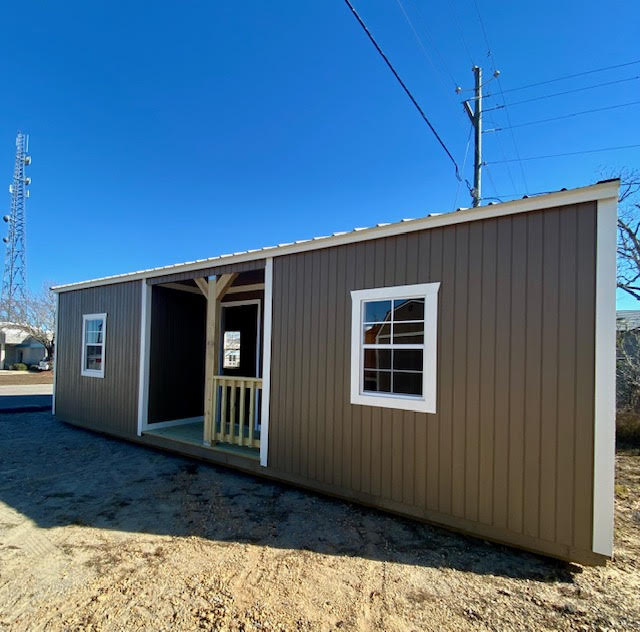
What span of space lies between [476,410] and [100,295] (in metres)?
6.81

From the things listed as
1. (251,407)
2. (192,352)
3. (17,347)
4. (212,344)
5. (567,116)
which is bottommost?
(17,347)

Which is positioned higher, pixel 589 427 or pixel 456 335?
pixel 456 335

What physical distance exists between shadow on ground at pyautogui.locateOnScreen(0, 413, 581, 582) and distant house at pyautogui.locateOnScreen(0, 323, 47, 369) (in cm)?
3004

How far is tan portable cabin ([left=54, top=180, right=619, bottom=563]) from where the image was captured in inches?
106

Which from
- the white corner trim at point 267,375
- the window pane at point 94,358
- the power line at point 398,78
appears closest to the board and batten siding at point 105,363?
the window pane at point 94,358

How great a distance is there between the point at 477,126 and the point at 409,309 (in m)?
7.50

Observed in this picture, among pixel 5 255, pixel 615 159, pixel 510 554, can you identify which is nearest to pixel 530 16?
pixel 615 159

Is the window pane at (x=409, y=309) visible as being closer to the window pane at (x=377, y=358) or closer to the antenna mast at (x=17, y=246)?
the window pane at (x=377, y=358)

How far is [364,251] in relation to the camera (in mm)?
3893

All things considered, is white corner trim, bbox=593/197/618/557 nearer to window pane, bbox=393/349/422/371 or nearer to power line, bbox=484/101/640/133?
window pane, bbox=393/349/422/371

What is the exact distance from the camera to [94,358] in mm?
7195

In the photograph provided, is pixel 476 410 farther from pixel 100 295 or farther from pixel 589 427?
pixel 100 295

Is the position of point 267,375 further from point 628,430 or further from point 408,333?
point 628,430

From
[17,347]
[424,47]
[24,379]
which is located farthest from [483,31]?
[17,347]
